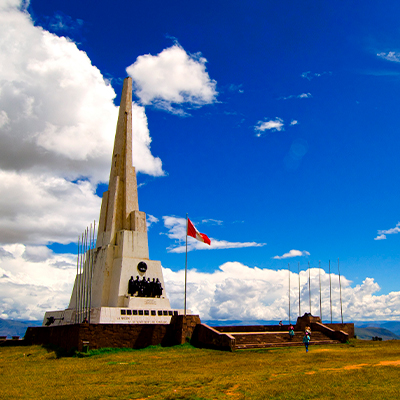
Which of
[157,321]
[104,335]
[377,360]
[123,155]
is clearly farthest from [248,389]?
[123,155]

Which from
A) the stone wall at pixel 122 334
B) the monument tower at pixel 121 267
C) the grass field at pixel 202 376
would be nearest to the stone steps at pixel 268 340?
the grass field at pixel 202 376

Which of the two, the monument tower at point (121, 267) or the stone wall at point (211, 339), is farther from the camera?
the monument tower at point (121, 267)

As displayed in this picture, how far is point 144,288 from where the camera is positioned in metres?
27.9

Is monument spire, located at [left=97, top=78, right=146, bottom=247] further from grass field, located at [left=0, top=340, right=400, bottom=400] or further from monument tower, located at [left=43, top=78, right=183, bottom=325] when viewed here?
grass field, located at [left=0, top=340, right=400, bottom=400]

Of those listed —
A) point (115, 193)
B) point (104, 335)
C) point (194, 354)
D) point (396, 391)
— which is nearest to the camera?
point (396, 391)

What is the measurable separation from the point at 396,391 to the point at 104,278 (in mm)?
21715

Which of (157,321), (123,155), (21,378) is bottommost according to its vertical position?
(21,378)

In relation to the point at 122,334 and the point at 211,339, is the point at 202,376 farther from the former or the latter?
the point at 122,334

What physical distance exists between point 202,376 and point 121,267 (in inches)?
619

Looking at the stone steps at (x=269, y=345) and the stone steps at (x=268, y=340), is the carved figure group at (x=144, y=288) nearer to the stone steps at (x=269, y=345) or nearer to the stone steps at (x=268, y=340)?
the stone steps at (x=268, y=340)

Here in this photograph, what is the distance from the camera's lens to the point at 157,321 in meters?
26.0

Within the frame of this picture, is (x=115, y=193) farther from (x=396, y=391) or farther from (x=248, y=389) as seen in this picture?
(x=396, y=391)

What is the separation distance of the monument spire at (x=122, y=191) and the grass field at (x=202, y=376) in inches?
453

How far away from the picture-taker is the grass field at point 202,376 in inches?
412
